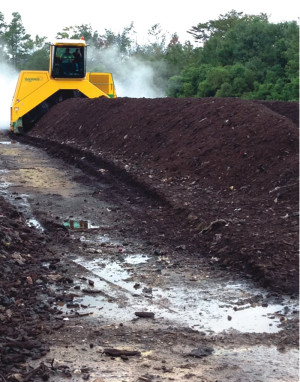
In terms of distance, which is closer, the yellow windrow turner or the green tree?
the yellow windrow turner

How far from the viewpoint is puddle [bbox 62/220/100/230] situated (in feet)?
29.8

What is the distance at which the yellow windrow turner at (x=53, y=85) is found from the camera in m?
23.4

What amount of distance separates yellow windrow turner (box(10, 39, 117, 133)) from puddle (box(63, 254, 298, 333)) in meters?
17.7

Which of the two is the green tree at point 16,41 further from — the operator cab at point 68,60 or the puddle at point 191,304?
the puddle at point 191,304

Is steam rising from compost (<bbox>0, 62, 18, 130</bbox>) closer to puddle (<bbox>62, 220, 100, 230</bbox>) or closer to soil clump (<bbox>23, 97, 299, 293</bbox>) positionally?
soil clump (<bbox>23, 97, 299, 293</bbox>)

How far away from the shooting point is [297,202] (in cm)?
861

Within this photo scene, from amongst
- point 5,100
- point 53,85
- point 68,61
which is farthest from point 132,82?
point 53,85

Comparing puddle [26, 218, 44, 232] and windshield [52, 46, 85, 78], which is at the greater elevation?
windshield [52, 46, 85, 78]

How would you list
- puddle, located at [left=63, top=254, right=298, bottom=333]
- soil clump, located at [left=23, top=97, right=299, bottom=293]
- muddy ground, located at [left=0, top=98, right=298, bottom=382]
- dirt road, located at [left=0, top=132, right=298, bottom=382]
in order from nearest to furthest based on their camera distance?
dirt road, located at [left=0, top=132, right=298, bottom=382] < muddy ground, located at [left=0, top=98, right=298, bottom=382] < puddle, located at [left=63, top=254, right=298, bottom=333] < soil clump, located at [left=23, top=97, right=299, bottom=293]

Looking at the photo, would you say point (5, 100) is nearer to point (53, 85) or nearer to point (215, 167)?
point (53, 85)

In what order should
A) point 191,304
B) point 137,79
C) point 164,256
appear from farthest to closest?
1. point 137,79
2. point 164,256
3. point 191,304

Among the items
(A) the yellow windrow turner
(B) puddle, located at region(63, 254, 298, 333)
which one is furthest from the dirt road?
(A) the yellow windrow turner

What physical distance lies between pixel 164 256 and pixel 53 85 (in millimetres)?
17960

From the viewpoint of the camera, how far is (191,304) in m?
5.95
